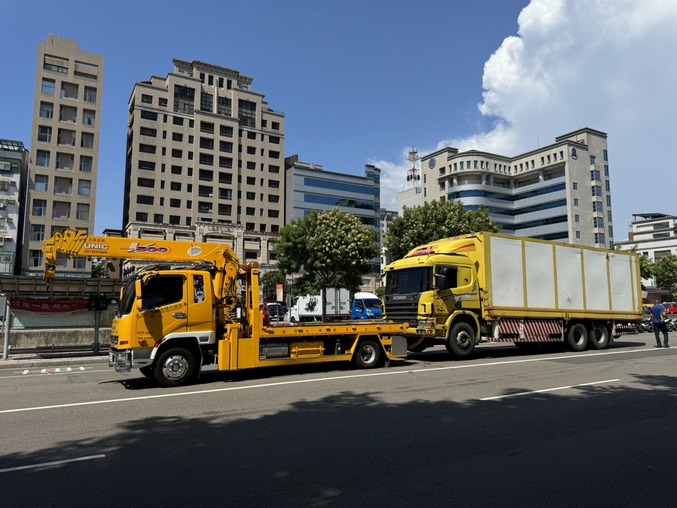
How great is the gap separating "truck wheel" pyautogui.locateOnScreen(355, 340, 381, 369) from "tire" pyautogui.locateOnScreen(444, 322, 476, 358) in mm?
2779

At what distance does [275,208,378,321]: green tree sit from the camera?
35.6 m

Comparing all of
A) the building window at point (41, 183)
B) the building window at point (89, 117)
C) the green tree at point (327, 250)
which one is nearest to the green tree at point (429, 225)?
the green tree at point (327, 250)

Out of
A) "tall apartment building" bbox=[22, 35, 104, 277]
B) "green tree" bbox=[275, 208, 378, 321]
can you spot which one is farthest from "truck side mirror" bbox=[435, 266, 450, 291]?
"tall apartment building" bbox=[22, 35, 104, 277]

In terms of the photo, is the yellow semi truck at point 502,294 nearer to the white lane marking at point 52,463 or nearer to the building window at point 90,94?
the white lane marking at point 52,463

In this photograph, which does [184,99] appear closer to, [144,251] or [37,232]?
[37,232]

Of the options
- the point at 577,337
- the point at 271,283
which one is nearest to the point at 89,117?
the point at 271,283

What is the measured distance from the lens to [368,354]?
1277 centimetres

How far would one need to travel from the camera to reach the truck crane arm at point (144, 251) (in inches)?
417

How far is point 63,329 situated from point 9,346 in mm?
1769

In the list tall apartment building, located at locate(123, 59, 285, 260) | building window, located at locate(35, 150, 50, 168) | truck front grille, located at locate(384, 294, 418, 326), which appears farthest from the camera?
tall apartment building, located at locate(123, 59, 285, 260)

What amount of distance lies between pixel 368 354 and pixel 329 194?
261 ft

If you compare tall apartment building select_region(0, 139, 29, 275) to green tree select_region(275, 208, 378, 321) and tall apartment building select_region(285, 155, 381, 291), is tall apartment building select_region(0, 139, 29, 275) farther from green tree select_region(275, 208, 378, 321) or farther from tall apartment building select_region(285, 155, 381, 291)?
tall apartment building select_region(285, 155, 381, 291)

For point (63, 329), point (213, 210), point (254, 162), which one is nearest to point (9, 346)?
point (63, 329)

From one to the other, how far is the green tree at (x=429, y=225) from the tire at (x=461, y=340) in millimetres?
18471
